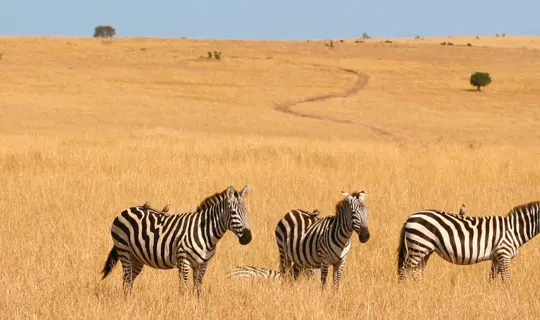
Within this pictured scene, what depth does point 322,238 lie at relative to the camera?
30.3ft

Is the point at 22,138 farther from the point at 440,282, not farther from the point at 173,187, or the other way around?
the point at 440,282

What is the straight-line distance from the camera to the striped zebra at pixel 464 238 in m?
9.76

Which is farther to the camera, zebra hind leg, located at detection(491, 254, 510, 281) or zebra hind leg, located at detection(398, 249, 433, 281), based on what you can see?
zebra hind leg, located at detection(398, 249, 433, 281)

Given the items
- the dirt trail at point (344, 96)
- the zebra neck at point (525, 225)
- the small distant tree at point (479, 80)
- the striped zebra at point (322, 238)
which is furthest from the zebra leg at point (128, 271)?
the small distant tree at point (479, 80)

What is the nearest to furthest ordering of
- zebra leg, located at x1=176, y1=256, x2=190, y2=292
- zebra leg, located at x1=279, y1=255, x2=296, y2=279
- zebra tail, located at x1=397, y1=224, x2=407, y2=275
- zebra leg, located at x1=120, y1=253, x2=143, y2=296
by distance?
zebra leg, located at x1=176, y1=256, x2=190, y2=292
zebra leg, located at x1=120, y1=253, x2=143, y2=296
zebra tail, located at x1=397, y1=224, x2=407, y2=275
zebra leg, located at x1=279, y1=255, x2=296, y2=279

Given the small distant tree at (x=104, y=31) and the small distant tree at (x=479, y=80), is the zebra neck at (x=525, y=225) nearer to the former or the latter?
the small distant tree at (x=479, y=80)

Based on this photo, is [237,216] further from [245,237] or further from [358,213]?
[358,213]

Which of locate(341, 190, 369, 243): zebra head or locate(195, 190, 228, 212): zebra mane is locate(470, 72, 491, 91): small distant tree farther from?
locate(195, 190, 228, 212): zebra mane

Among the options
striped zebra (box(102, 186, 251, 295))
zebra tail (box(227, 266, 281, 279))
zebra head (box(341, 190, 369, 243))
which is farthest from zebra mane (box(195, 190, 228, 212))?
zebra tail (box(227, 266, 281, 279))

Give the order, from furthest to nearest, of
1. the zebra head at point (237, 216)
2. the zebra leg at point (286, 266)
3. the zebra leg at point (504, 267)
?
the zebra leg at point (286, 266) → the zebra leg at point (504, 267) → the zebra head at point (237, 216)

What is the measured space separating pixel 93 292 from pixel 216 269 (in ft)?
7.13

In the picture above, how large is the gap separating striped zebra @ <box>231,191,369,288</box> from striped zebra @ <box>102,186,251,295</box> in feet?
3.75

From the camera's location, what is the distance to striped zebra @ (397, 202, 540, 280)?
32.0 feet

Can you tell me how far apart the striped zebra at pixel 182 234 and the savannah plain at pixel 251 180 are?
1.13 feet
